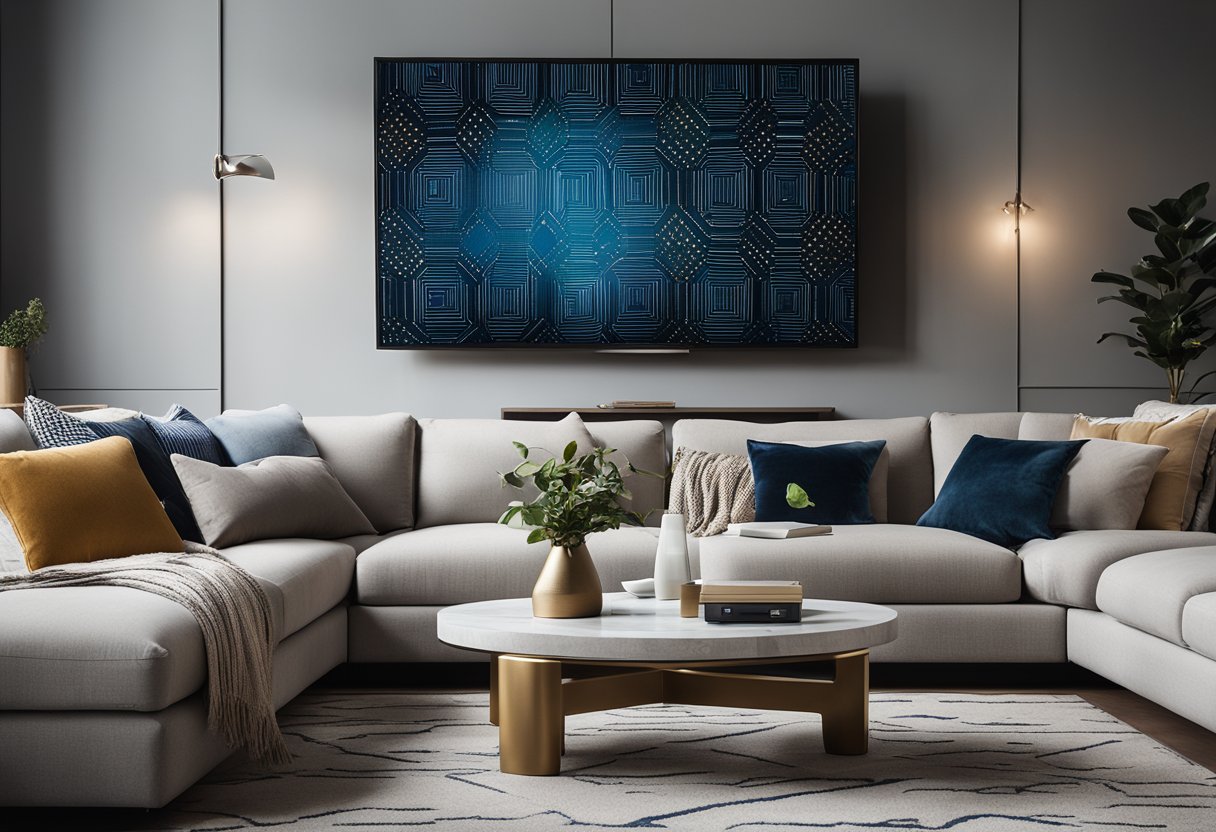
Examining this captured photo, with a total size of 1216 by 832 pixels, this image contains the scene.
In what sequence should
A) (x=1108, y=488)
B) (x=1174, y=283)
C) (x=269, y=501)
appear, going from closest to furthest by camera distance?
(x=269, y=501) < (x=1108, y=488) < (x=1174, y=283)

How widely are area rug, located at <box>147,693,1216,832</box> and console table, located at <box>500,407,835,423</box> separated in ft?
6.51

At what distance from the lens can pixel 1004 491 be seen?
3.99 meters

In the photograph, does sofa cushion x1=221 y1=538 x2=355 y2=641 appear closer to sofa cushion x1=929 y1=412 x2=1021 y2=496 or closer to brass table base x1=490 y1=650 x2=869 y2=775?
brass table base x1=490 y1=650 x2=869 y2=775

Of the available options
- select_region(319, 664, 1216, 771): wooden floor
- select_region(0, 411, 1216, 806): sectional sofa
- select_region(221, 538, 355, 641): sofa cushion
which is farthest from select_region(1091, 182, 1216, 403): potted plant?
select_region(221, 538, 355, 641): sofa cushion

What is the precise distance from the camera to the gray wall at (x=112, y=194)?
5344mm

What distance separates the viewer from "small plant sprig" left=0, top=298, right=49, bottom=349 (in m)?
4.63

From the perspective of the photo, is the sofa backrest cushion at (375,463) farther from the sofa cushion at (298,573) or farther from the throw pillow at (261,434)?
the sofa cushion at (298,573)

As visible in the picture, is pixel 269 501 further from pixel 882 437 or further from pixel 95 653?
pixel 882 437

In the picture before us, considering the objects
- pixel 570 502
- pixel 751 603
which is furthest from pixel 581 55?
pixel 751 603

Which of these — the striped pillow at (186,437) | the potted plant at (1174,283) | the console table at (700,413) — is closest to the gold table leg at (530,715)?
the striped pillow at (186,437)

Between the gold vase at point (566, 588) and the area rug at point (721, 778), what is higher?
the gold vase at point (566, 588)

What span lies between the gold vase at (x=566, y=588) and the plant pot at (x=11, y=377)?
2791 mm

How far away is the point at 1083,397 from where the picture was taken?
5309 mm

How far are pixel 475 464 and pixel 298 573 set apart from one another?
1266 millimetres
